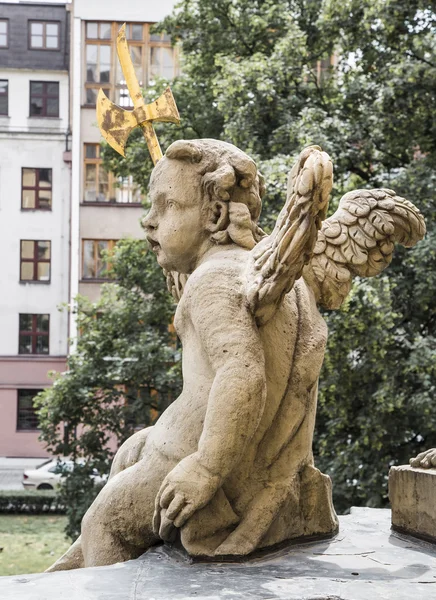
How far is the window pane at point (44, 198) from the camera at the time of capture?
3450cm

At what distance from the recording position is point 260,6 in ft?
51.4

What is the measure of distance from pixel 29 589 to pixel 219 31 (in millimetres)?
13023

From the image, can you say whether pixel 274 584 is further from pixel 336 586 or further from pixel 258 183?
pixel 258 183

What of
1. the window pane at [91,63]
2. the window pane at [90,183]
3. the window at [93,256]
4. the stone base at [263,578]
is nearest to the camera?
the stone base at [263,578]

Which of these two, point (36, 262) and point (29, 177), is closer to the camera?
point (36, 262)

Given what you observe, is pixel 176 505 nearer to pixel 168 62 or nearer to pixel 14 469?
pixel 168 62

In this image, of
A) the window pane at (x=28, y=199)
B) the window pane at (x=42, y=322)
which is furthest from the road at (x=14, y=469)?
the window pane at (x=28, y=199)

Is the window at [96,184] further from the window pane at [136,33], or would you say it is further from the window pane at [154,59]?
the window pane at [136,33]

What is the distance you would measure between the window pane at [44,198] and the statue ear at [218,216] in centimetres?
3027

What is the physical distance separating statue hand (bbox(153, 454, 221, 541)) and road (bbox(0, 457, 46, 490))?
24.9m

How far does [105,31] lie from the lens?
29766mm

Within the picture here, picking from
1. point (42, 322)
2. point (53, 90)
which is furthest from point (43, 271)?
point (53, 90)

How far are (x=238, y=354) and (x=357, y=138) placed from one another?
987 centimetres

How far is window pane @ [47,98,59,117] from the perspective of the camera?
35.1 m
